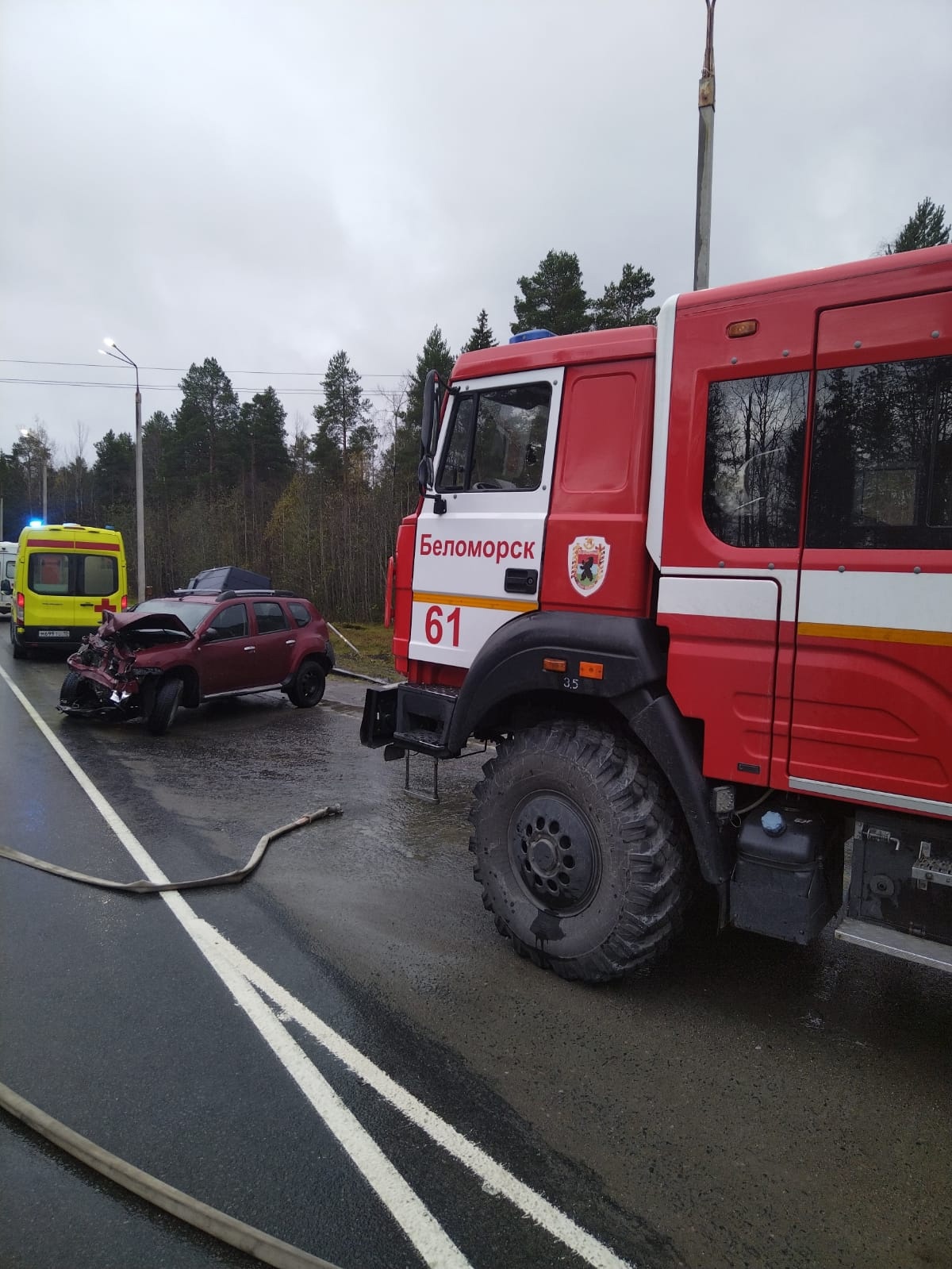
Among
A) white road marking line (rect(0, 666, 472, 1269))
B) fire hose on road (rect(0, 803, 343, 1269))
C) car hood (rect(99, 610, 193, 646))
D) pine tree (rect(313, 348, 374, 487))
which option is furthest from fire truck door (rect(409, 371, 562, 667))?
pine tree (rect(313, 348, 374, 487))

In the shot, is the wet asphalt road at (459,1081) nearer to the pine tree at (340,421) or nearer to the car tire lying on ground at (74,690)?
the car tire lying on ground at (74,690)

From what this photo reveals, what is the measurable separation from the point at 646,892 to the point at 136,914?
2.88m

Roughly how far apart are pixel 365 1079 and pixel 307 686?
869cm

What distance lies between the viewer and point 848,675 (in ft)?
9.44

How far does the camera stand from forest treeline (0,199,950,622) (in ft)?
77.5

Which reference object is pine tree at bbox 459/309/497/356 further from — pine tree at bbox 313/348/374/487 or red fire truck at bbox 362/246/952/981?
red fire truck at bbox 362/246/952/981

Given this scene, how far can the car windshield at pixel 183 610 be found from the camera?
32.7 ft

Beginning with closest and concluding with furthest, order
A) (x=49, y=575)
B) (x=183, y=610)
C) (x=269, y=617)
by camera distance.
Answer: (x=183, y=610) < (x=269, y=617) < (x=49, y=575)

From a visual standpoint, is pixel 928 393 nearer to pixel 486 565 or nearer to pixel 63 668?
pixel 486 565

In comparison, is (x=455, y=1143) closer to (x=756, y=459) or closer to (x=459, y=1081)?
(x=459, y=1081)

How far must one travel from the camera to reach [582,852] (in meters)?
3.56

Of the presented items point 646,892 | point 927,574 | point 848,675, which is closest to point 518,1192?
point 646,892

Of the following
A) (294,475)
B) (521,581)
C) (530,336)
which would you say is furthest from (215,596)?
(294,475)

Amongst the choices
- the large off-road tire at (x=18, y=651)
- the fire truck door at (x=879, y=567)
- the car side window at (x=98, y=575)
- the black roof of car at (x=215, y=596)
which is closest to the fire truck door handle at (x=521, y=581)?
the fire truck door at (x=879, y=567)
